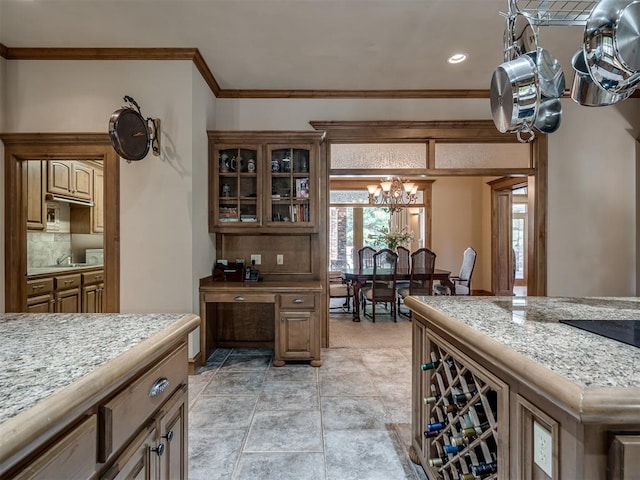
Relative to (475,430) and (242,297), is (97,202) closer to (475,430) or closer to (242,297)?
(242,297)

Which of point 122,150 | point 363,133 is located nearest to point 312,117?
point 363,133

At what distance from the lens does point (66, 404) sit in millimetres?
665

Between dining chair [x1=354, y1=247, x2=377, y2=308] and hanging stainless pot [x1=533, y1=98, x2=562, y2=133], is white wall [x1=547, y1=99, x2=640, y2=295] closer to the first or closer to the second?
hanging stainless pot [x1=533, y1=98, x2=562, y2=133]

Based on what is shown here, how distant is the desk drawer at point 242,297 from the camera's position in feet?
10.6

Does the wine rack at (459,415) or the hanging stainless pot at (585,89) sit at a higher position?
the hanging stainless pot at (585,89)

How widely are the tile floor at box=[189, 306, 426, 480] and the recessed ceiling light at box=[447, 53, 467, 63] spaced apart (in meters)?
2.96

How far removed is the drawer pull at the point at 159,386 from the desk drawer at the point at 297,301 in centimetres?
209

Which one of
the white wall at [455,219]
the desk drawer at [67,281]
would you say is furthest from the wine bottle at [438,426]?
the white wall at [455,219]

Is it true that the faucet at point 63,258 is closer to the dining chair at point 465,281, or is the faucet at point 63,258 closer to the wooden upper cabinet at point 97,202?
the wooden upper cabinet at point 97,202

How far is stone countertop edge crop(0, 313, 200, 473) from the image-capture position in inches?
21.6

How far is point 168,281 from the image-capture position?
306 cm

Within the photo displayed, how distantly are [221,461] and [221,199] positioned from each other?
2.43 metres

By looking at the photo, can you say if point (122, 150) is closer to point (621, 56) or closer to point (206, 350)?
point (206, 350)

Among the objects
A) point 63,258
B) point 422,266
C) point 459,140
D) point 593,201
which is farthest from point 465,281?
point 63,258
